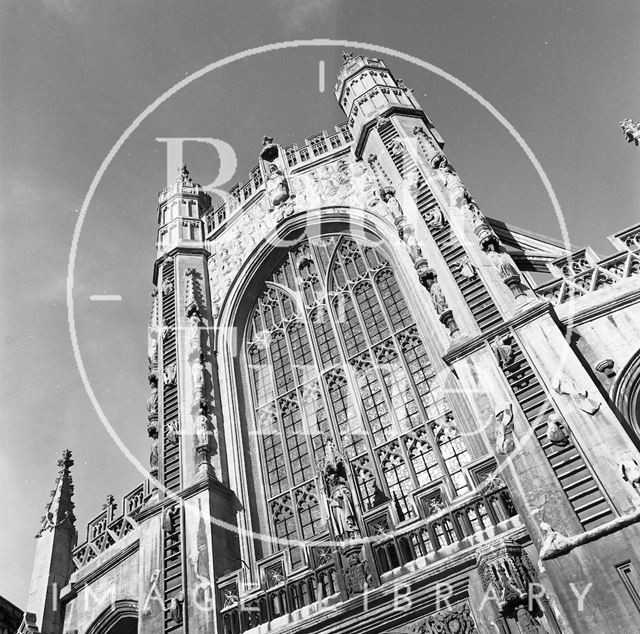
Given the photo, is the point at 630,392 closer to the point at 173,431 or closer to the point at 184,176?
the point at 173,431

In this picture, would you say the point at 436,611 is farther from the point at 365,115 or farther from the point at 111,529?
the point at 365,115

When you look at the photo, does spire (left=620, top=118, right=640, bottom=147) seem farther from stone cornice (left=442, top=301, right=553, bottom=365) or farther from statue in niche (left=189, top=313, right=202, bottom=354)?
statue in niche (left=189, top=313, right=202, bottom=354)

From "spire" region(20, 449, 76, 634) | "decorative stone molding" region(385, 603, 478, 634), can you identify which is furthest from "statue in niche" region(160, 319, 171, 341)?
"decorative stone molding" region(385, 603, 478, 634)

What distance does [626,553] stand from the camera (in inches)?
308

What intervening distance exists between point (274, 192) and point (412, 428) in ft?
32.1

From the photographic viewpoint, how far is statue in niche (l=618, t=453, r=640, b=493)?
8.27 meters

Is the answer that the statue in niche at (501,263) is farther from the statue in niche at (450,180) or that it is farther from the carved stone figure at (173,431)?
the carved stone figure at (173,431)

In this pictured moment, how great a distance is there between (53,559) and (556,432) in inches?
511

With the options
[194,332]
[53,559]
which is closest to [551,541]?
[194,332]

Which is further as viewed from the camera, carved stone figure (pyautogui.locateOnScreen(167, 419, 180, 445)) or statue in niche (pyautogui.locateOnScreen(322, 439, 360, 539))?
carved stone figure (pyautogui.locateOnScreen(167, 419, 180, 445))

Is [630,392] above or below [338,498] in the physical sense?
below

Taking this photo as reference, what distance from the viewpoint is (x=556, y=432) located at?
370 inches

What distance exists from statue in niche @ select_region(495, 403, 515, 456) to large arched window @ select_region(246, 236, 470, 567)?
170cm

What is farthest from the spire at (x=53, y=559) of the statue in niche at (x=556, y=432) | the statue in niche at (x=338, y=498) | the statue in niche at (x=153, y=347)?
the statue in niche at (x=556, y=432)
